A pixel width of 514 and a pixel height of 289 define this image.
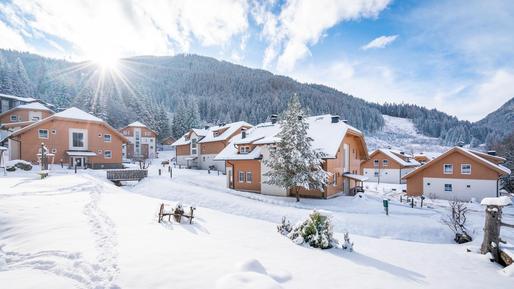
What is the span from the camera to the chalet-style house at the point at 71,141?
34.2 m

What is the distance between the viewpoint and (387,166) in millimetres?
52562

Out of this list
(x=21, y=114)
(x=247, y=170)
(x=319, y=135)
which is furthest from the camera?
(x=21, y=114)

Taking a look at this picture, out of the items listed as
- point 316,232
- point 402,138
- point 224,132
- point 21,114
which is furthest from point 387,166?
point 402,138

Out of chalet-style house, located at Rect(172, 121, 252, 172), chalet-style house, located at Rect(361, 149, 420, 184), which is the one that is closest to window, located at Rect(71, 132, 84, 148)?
chalet-style house, located at Rect(172, 121, 252, 172)

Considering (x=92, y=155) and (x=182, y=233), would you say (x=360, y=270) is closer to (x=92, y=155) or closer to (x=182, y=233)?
(x=182, y=233)

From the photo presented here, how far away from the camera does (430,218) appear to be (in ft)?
68.3

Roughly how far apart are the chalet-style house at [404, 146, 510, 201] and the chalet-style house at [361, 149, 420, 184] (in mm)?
15704

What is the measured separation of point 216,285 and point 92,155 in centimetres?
3980

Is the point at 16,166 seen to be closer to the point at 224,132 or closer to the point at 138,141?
the point at 224,132

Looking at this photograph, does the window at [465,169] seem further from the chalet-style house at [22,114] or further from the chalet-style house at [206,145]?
the chalet-style house at [22,114]

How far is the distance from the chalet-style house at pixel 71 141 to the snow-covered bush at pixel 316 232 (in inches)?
1430

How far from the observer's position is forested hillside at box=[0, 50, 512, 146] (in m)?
81.3

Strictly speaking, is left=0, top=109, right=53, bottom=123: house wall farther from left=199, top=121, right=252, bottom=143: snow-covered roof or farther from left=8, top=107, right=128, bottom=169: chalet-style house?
left=199, top=121, right=252, bottom=143: snow-covered roof

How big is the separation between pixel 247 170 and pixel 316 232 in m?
21.5
